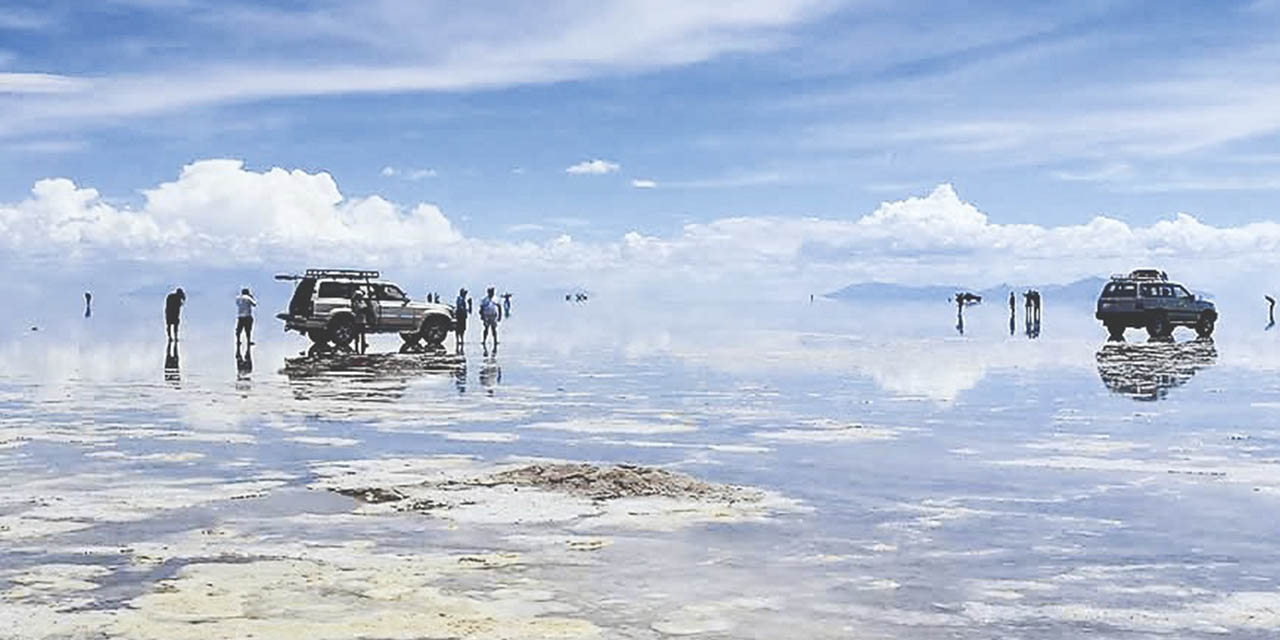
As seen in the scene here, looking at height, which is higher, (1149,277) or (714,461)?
(1149,277)

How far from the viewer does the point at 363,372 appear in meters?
31.9

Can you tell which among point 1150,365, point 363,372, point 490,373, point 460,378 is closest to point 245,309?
point 363,372

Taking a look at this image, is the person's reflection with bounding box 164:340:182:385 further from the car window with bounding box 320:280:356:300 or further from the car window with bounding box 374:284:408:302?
the car window with bounding box 374:284:408:302

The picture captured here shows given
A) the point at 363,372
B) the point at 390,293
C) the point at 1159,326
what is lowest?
the point at 363,372

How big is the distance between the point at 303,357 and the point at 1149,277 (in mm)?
33393

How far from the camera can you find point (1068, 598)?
9.59 meters

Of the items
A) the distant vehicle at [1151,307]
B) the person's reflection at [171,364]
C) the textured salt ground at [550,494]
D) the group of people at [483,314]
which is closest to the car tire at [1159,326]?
the distant vehicle at [1151,307]

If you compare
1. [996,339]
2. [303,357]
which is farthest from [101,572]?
[996,339]

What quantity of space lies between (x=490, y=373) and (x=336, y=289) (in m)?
10.6

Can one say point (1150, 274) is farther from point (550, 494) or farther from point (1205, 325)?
point (550, 494)

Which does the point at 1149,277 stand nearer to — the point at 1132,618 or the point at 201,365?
the point at 201,365

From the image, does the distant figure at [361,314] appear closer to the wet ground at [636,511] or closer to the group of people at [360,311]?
the group of people at [360,311]

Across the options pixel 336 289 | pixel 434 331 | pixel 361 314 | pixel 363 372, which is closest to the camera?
pixel 363 372

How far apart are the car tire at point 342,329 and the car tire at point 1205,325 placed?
3145 cm
